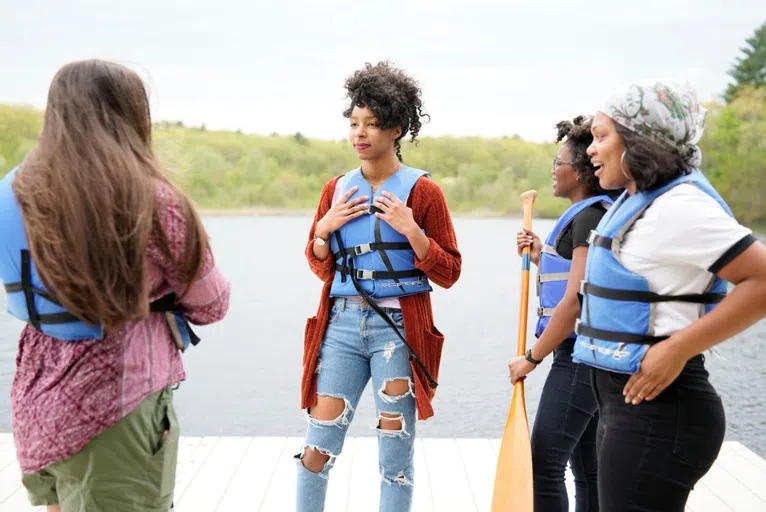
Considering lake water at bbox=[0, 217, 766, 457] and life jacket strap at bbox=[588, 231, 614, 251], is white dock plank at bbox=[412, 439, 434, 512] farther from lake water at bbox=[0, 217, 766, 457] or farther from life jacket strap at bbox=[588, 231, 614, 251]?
life jacket strap at bbox=[588, 231, 614, 251]

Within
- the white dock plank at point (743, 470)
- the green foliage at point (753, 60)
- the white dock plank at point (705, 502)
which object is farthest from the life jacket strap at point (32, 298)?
the green foliage at point (753, 60)

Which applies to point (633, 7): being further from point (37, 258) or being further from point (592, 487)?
point (37, 258)

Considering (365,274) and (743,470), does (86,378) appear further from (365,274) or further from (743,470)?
(743,470)

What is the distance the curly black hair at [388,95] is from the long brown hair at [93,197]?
2.91 feet

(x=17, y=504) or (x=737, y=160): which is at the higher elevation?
(x=737, y=160)

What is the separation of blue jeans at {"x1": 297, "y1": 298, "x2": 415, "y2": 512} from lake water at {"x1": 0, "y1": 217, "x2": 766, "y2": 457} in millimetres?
1801

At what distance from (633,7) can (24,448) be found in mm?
8998

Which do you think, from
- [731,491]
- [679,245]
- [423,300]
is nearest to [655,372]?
[679,245]

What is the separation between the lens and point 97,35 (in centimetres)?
922

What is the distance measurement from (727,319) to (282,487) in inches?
78.3

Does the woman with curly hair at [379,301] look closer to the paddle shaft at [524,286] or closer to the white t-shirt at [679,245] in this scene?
the paddle shaft at [524,286]

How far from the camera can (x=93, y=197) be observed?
140 centimetres

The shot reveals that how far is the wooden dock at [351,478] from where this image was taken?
2.90 m

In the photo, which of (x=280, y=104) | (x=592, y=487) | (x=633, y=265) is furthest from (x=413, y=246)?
(x=280, y=104)
